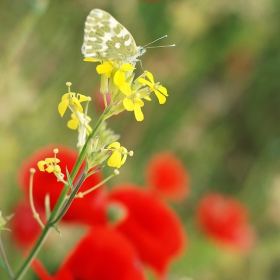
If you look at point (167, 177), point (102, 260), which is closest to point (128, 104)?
point (102, 260)

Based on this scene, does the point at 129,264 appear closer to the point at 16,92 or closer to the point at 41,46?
the point at 16,92

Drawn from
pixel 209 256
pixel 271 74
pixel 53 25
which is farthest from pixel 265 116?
pixel 53 25

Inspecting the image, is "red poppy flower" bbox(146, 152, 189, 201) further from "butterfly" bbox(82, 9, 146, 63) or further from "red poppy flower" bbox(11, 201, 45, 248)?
"butterfly" bbox(82, 9, 146, 63)

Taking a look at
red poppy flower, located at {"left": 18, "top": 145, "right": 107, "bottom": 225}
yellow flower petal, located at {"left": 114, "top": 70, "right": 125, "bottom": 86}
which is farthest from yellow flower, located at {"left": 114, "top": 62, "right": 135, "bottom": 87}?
red poppy flower, located at {"left": 18, "top": 145, "right": 107, "bottom": 225}

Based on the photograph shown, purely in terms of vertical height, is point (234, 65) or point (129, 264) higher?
point (234, 65)

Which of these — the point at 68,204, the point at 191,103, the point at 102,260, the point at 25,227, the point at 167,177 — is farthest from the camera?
the point at 191,103

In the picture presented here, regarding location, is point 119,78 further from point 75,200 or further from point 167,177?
point 167,177

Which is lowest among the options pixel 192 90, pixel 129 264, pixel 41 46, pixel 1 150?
pixel 129 264
